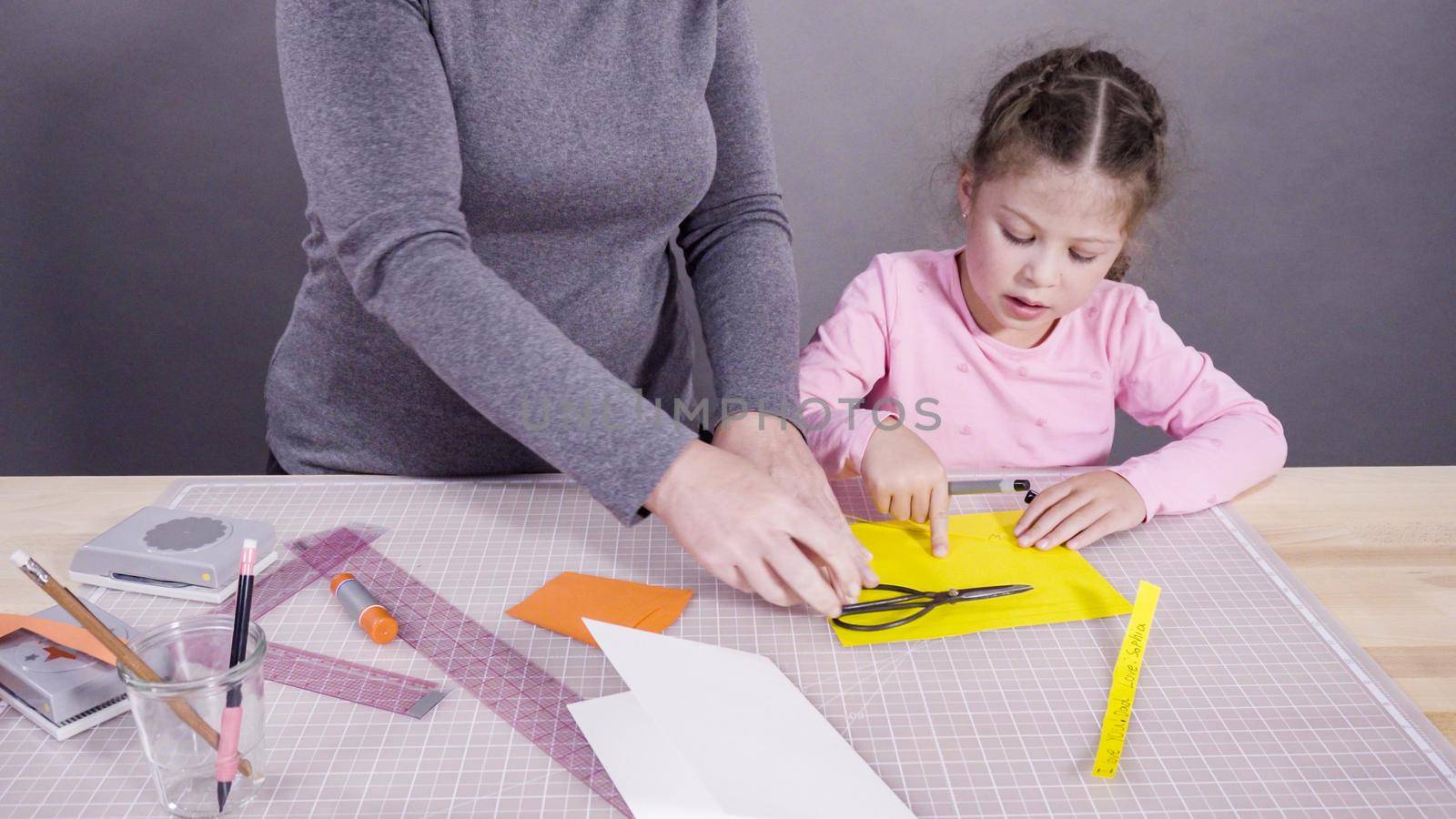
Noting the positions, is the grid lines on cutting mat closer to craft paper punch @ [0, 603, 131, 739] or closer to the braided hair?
craft paper punch @ [0, 603, 131, 739]

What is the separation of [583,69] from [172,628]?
601mm

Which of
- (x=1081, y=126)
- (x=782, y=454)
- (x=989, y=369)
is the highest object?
(x=1081, y=126)

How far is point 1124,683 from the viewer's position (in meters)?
0.73

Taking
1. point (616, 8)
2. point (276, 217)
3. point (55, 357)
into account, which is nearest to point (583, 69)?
point (616, 8)

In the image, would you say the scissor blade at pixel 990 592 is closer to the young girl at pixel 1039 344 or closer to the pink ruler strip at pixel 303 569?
the young girl at pixel 1039 344

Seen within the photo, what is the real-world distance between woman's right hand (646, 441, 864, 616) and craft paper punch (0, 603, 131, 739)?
380mm

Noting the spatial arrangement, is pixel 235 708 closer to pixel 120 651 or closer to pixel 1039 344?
pixel 120 651

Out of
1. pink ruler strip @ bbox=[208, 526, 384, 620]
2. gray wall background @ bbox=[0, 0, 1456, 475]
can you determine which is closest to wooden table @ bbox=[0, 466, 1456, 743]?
pink ruler strip @ bbox=[208, 526, 384, 620]

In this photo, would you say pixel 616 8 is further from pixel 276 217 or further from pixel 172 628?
pixel 276 217

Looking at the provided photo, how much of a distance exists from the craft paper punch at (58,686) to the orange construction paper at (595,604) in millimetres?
273

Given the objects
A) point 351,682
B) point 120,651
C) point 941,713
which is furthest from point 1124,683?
point 120,651

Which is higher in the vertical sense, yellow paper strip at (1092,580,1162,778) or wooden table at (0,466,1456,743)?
yellow paper strip at (1092,580,1162,778)

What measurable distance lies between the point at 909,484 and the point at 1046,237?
0.39 metres

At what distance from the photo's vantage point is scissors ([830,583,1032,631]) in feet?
2.67
